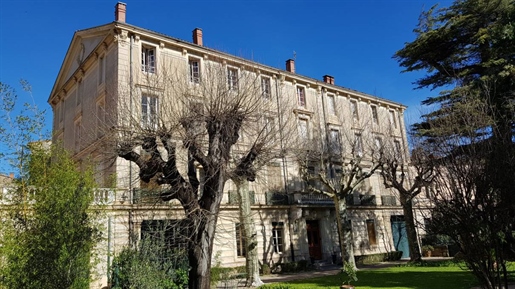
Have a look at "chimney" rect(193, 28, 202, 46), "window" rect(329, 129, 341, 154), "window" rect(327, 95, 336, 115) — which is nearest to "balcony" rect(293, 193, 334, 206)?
"window" rect(329, 129, 341, 154)

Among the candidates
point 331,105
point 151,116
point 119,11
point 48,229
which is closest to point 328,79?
point 331,105

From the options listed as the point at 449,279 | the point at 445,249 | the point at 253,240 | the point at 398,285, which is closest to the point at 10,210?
the point at 253,240

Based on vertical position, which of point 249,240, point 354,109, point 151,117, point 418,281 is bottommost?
point 418,281

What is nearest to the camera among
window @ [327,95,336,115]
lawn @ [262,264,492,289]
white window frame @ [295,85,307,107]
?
lawn @ [262,264,492,289]

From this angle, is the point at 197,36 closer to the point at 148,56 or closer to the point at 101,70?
the point at 148,56

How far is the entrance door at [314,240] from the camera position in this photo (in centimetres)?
2495

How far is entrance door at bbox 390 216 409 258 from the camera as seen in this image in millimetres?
30047

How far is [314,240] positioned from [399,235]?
8.94 meters

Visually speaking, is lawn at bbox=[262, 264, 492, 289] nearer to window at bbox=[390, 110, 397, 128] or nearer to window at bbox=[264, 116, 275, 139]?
window at bbox=[264, 116, 275, 139]

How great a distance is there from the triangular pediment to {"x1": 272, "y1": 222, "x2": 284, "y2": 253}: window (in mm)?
14148

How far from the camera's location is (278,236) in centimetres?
2338

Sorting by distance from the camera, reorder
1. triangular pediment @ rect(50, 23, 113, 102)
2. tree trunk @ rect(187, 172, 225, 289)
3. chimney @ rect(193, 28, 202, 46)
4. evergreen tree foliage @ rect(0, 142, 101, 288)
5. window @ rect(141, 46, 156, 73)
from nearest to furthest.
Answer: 1. evergreen tree foliage @ rect(0, 142, 101, 288)
2. tree trunk @ rect(187, 172, 225, 289)
3. window @ rect(141, 46, 156, 73)
4. triangular pediment @ rect(50, 23, 113, 102)
5. chimney @ rect(193, 28, 202, 46)

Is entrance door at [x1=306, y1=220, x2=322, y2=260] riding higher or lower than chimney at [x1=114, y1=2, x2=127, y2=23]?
lower

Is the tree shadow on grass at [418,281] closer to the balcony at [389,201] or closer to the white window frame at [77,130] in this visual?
the balcony at [389,201]
